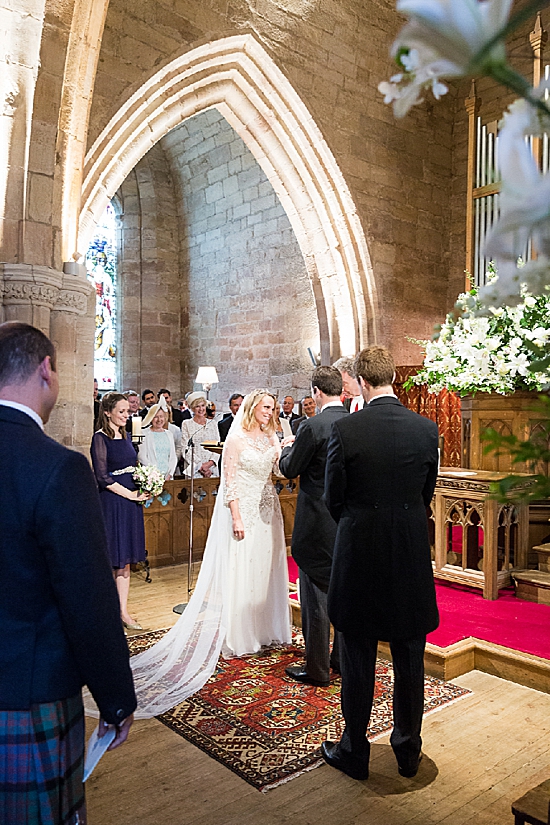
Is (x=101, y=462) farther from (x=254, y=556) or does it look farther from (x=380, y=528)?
(x=380, y=528)

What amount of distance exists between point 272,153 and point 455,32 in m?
7.78

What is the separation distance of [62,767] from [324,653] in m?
2.12

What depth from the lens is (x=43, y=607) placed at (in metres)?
1.42

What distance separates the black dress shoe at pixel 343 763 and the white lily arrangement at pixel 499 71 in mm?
2446

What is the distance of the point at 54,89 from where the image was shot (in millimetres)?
4633

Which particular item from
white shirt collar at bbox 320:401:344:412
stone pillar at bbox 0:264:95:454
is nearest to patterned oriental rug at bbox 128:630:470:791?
white shirt collar at bbox 320:401:344:412

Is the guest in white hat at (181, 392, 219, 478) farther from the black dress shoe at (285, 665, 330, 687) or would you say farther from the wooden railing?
the black dress shoe at (285, 665, 330, 687)

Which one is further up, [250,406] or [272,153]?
[272,153]

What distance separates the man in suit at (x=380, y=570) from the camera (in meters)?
2.49

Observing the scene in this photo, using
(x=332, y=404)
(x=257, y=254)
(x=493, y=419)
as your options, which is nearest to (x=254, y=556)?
(x=332, y=404)

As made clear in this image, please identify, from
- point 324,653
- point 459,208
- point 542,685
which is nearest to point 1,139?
point 324,653

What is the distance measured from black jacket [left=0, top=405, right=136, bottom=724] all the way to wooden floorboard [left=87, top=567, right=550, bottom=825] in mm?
1232

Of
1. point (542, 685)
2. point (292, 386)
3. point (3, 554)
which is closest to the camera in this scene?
point (3, 554)

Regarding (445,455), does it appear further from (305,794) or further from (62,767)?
(62,767)
